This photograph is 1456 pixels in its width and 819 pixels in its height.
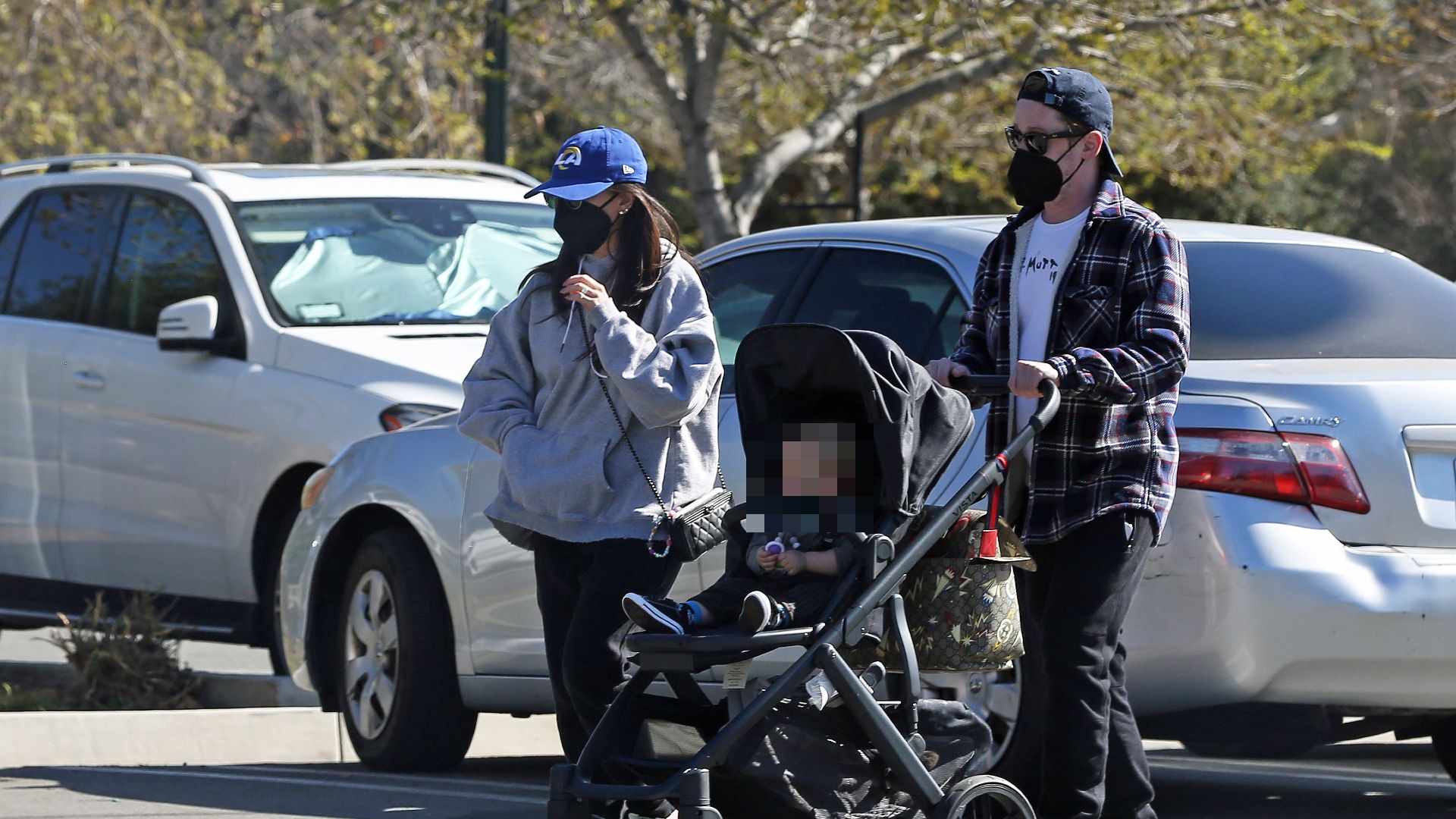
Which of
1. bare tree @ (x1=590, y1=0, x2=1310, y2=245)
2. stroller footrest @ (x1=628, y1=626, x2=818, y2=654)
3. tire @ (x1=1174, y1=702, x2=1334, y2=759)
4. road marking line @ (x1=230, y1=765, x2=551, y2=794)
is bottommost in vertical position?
road marking line @ (x1=230, y1=765, x2=551, y2=794)

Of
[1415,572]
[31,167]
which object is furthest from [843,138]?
[1415,572]

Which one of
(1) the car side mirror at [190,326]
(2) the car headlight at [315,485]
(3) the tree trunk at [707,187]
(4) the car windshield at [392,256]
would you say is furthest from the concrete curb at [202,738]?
(3) the tree trunk at [707,187]

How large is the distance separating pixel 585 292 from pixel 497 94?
952 cm

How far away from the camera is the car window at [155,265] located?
27.6 feet

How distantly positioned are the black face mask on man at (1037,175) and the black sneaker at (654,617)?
1196mm

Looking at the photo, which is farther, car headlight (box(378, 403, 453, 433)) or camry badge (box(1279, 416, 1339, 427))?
car headlight (box(378, 403, 453, 433))

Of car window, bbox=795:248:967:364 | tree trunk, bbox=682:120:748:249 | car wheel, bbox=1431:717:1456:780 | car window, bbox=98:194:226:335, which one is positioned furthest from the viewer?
tree trunk, bbox=682:120:748:249

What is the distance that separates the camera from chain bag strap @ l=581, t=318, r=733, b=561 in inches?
173

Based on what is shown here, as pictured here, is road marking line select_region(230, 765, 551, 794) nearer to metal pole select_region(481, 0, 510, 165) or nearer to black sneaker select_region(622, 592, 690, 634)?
black sneaker select_region(622, 592, 690, 634)

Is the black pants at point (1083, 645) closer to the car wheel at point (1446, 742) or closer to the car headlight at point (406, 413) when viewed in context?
the car wheel at point (1446, 742)

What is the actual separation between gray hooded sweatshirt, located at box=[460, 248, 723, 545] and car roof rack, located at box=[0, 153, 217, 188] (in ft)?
14.5

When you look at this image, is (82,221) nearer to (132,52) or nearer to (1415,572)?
(1415,572)

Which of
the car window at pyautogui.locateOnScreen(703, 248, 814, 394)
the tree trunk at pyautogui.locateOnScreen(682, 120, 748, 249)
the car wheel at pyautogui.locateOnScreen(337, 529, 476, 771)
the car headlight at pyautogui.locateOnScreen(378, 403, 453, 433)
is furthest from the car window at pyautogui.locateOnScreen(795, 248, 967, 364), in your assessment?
the tree trunk at pyautogui.locateOnScreen(682, 120, 748, 249)

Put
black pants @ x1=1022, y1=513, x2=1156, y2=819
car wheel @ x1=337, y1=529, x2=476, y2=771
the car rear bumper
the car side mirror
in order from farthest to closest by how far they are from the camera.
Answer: the car side mirror
car wheel @ x1=337, y1=529, x2=476, y2=771
the car rear bumper
black pants @ x1=1022, y1=513, x2=1156, y2=819
